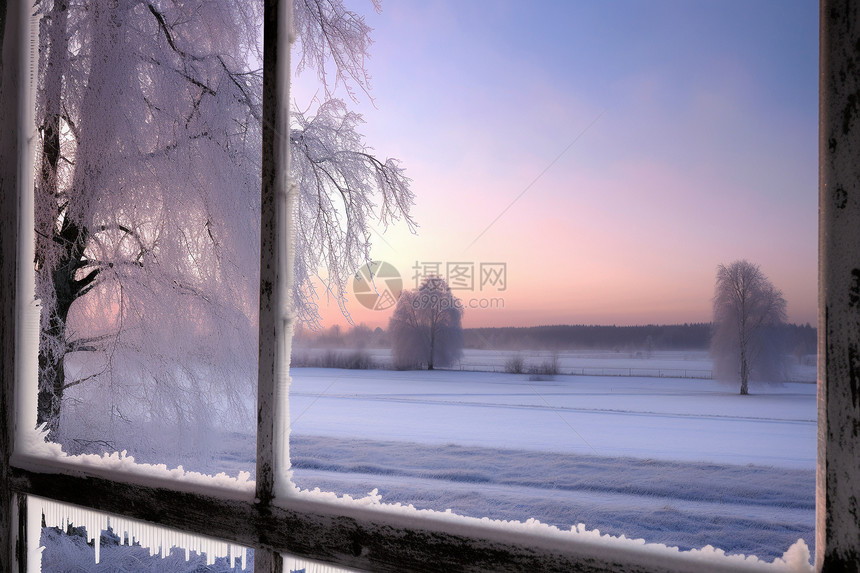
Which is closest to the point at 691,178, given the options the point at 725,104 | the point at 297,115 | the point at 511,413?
the point at 725,104

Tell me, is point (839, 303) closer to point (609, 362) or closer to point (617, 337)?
point (617, 337)

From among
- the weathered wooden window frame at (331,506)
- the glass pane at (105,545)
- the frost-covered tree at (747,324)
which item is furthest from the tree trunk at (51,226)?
the frost-covered tree at (747,324)

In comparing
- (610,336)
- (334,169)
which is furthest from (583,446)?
(334,169)

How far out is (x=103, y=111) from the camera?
2.47 m

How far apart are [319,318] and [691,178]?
8289 millimetres

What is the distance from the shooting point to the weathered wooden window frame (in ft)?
1.42

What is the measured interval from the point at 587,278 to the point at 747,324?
2388mm

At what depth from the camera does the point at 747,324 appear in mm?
7996

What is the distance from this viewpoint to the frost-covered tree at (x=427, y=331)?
716 cm

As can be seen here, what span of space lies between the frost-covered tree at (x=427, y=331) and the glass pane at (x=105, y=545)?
4.05 metres

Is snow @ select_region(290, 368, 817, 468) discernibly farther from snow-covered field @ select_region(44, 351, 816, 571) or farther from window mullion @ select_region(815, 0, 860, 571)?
window mullion @ select_region(815, 0, 860, 571)

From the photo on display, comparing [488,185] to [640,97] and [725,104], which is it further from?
[725,104]

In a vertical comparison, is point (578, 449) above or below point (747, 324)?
below

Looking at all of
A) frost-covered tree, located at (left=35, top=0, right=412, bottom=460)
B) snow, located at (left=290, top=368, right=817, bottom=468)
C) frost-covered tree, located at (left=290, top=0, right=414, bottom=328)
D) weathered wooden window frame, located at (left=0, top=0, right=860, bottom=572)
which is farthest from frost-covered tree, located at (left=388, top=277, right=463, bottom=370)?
weathered wooden window frame, located at (left=0, top=0, right=860, bottom=572)
